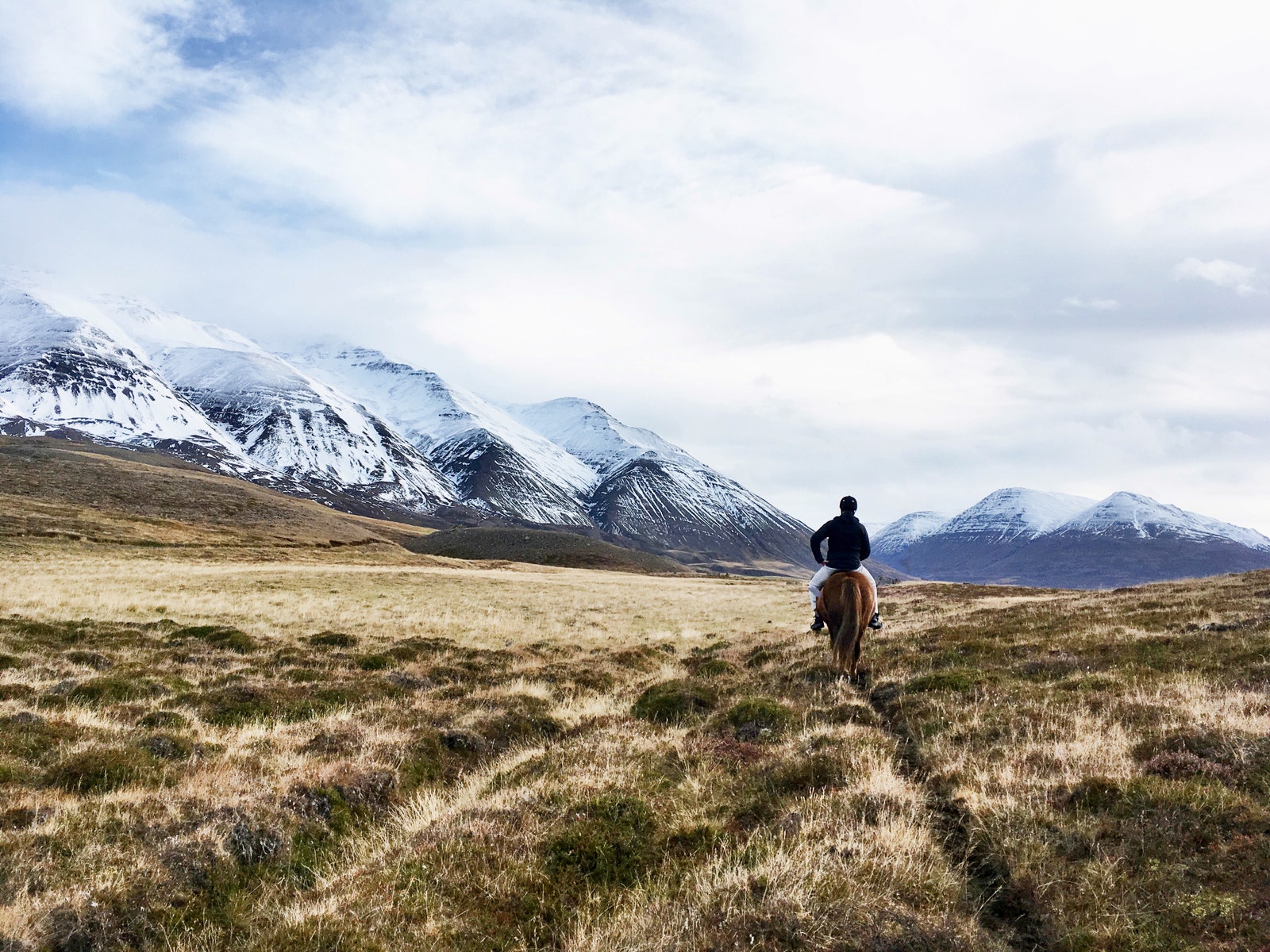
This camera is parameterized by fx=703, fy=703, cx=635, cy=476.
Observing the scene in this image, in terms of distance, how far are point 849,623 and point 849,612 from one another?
26 cm

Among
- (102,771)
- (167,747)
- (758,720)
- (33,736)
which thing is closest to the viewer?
(102,771)

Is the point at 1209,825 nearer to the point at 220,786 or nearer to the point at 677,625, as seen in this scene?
the point at 220,786

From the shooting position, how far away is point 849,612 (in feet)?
52.7

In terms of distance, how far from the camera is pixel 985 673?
1448cm

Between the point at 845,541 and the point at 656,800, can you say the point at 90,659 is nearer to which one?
the point at 656,800

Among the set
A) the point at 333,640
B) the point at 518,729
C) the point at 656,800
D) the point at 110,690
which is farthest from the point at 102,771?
the point at 333,640

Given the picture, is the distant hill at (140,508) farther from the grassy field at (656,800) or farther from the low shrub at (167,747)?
the low shrub at (167,747)

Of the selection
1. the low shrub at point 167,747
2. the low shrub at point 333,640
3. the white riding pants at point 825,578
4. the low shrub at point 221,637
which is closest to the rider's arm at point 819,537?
the white riding pants at point 825,578

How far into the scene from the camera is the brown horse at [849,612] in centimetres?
1605

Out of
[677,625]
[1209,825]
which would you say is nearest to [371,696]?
[1209,825]

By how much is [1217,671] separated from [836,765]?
8.79 m

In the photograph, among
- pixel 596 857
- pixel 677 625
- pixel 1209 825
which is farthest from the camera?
pixel 677 625

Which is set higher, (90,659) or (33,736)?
(33,736)

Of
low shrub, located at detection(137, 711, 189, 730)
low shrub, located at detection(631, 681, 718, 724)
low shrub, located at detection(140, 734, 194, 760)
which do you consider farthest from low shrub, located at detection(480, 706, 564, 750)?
low shrub, located at detection(137, 711, 189, 730)
